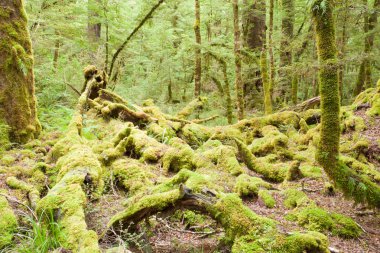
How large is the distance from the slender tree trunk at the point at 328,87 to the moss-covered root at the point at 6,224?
4304 millimetres

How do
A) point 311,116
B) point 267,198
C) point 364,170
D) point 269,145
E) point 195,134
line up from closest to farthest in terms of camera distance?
point 267,198, point 364,170, point 269,145, point 195,134, point 311,116

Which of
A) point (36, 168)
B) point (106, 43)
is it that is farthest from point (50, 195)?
point (106, 43)

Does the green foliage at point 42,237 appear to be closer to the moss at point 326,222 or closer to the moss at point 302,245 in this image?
the moss at point 302,245

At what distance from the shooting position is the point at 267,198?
16.6 feet

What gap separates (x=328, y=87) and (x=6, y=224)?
4.65 metres

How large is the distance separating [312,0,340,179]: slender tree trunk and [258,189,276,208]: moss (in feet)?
3.22

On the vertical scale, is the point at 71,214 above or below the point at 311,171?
above

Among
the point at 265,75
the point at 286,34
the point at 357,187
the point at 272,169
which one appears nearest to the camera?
the point at 357,187

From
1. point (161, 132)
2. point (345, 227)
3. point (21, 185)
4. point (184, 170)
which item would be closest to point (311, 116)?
point (161, 132)

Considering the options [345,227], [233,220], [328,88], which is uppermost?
[328,88]

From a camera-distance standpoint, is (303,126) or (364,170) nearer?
(364,170)

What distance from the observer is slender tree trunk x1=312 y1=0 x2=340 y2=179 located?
4.62m

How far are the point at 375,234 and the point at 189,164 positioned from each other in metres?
3.43

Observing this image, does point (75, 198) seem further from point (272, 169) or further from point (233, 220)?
point (272, 169)
